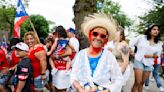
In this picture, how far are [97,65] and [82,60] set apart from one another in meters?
0.20

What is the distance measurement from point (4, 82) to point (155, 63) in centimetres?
382

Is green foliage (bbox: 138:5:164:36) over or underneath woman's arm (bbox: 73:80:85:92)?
underneath

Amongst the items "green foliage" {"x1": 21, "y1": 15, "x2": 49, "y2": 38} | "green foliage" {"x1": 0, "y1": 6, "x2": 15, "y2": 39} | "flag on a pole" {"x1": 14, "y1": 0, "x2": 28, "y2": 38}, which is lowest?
"green foliage" {"x1": 21, "y1": 15, "x2": 49, "y2": 38}

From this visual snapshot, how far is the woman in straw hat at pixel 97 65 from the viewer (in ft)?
16.7

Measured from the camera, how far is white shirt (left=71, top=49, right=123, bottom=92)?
509 cm

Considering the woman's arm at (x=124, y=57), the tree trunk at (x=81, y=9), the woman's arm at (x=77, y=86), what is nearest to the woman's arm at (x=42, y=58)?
the woman's arm at (x=124, y=57)

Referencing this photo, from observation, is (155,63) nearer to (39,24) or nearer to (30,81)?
(30,81)

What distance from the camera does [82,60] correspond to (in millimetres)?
5203

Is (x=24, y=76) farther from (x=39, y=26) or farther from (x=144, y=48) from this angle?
(x=39, y=26)

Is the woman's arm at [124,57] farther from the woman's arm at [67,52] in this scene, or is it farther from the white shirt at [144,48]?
the white shirt at [144,48]

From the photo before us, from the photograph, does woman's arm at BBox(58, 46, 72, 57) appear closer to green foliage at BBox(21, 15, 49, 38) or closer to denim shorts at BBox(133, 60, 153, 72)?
denim shorts at BBox(133, 60, 153, 72)

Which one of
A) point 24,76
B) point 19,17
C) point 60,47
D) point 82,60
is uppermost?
point 19,17

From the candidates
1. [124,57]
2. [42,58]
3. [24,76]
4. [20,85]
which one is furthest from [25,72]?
[124,57]

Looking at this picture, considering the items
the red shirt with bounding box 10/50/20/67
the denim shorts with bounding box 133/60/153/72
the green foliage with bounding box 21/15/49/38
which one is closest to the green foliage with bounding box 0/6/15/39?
the green foliage with bounding box 21/15/49/38
